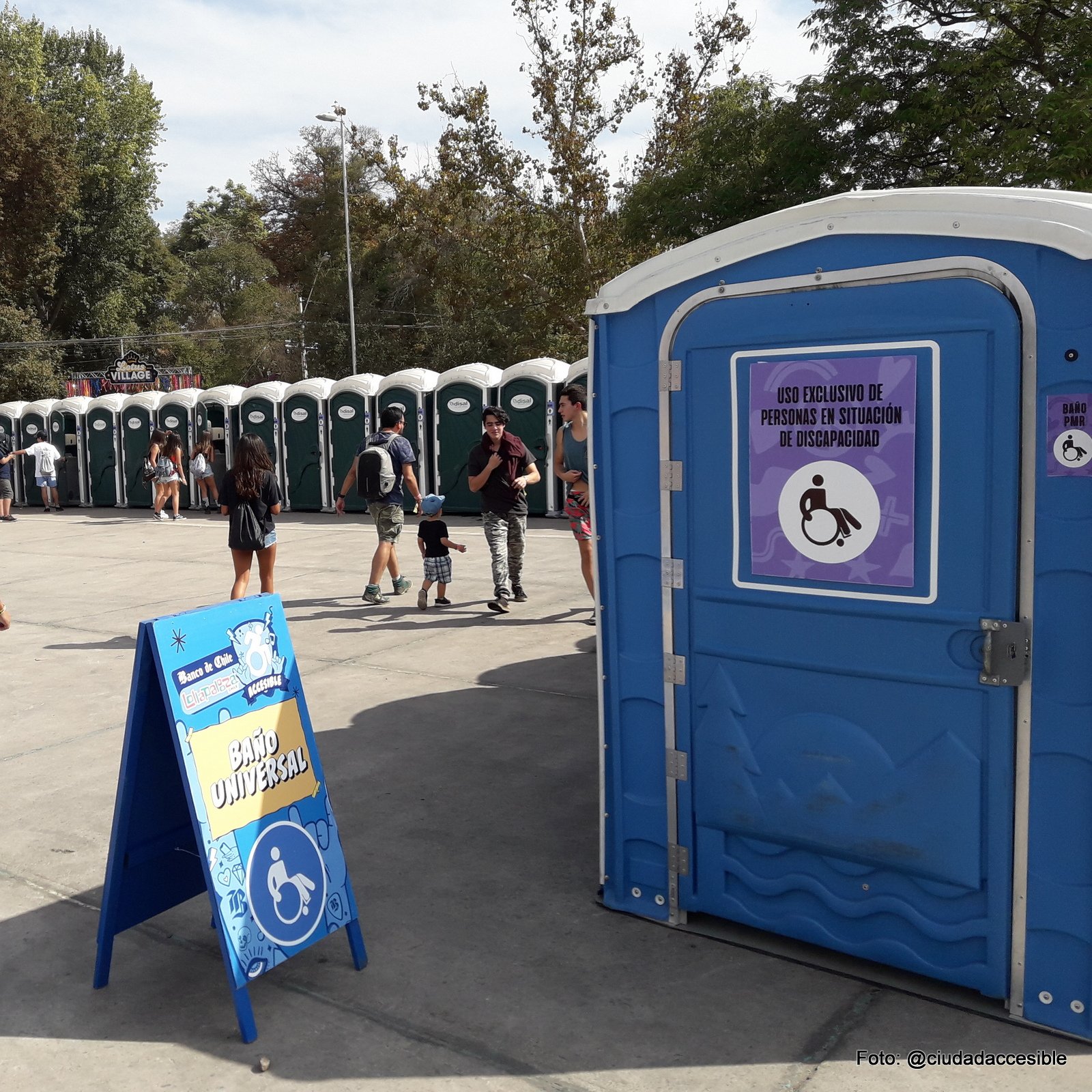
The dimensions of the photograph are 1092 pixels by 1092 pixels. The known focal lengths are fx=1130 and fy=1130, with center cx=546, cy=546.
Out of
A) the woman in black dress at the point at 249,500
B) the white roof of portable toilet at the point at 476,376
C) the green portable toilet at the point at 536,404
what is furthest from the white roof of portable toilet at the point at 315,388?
the woman in black dress at the point at 249,500

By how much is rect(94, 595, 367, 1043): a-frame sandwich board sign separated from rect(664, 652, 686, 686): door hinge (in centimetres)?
124

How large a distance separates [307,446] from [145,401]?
381 cm

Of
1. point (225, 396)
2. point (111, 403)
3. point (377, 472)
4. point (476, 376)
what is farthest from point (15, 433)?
point (377, 472)

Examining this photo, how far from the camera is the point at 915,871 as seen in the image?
3.43 metres

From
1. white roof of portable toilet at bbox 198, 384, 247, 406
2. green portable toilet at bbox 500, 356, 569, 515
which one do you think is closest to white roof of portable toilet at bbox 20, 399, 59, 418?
white roof of portable toilet at bbox 198, 384, 247, 406

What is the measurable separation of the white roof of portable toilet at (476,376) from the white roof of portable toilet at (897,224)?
40.3 ft

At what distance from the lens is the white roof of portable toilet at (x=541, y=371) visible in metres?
15.4

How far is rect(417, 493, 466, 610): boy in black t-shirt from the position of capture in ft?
30.5

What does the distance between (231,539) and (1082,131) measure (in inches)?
488

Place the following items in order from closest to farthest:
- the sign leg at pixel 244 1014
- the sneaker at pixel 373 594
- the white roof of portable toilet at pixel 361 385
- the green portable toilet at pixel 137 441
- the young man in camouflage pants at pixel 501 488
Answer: the sign leg at pixel 244 1014, the young man in camouflage pants at pixel 501 488, the sneaker at pixel 373 594, the white roof of portable toilet at pixel 361 385, the green portable toilet at pixel 137 441

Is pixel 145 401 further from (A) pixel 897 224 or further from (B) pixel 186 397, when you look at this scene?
(A) pixel 897 224

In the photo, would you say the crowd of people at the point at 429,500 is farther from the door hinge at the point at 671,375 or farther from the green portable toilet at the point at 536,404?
the green portable toilet at the point at 536,404

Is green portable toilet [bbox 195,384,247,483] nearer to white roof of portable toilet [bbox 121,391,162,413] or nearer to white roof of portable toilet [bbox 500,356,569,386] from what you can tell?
white roof of portable toilet [bbox 121,391,162,413]

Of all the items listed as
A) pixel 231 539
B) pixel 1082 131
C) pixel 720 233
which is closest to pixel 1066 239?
pixel 720 233
